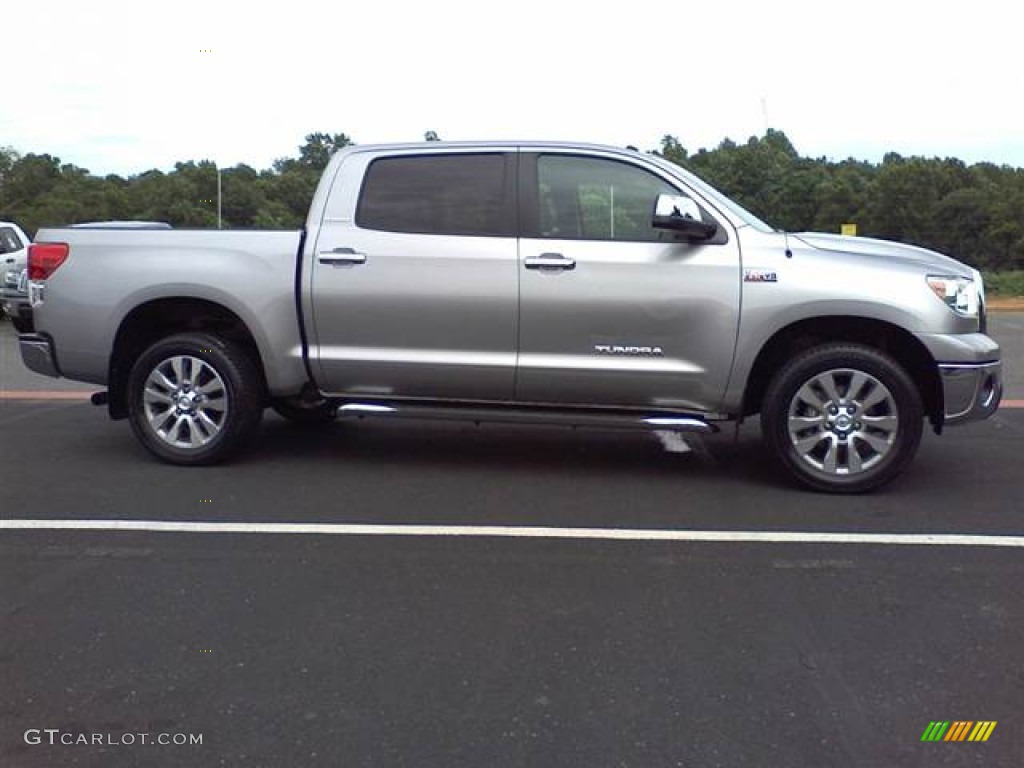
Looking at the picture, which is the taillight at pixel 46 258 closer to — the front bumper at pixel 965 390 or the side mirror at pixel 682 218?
the side mirror at pixel 682 218

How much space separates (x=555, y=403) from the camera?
6059 mm

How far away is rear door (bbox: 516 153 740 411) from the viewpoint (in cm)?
575

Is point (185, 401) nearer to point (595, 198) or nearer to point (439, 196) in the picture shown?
point (439, 196)

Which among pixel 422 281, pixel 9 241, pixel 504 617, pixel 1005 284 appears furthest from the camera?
pixel 1005 284

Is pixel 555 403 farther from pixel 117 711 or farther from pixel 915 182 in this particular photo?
pixel 915 182

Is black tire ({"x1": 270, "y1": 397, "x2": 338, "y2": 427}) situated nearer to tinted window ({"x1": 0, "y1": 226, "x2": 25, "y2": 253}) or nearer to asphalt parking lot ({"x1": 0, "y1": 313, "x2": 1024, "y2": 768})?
asphalt parking lot ({"x1": 0, "y1": 313, "x2": 1024, "y2": 768})

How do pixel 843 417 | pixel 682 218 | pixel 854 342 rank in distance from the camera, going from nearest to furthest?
pixel 682 218, pixel 843 417, pixel 854 342

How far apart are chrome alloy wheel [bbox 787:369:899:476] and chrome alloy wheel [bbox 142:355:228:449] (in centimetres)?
344

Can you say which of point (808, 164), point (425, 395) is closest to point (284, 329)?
point (425, 395)

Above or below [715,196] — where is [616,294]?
below

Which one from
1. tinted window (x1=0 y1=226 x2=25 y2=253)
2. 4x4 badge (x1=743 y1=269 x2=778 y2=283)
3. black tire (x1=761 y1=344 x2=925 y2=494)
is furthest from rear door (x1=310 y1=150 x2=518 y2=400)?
tinted window (x1=0 y1=226 x2=25 y2=253)

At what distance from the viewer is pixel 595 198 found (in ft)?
19.6

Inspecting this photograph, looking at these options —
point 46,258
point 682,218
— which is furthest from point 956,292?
point 46,258

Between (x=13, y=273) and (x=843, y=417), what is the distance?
1340 cm
